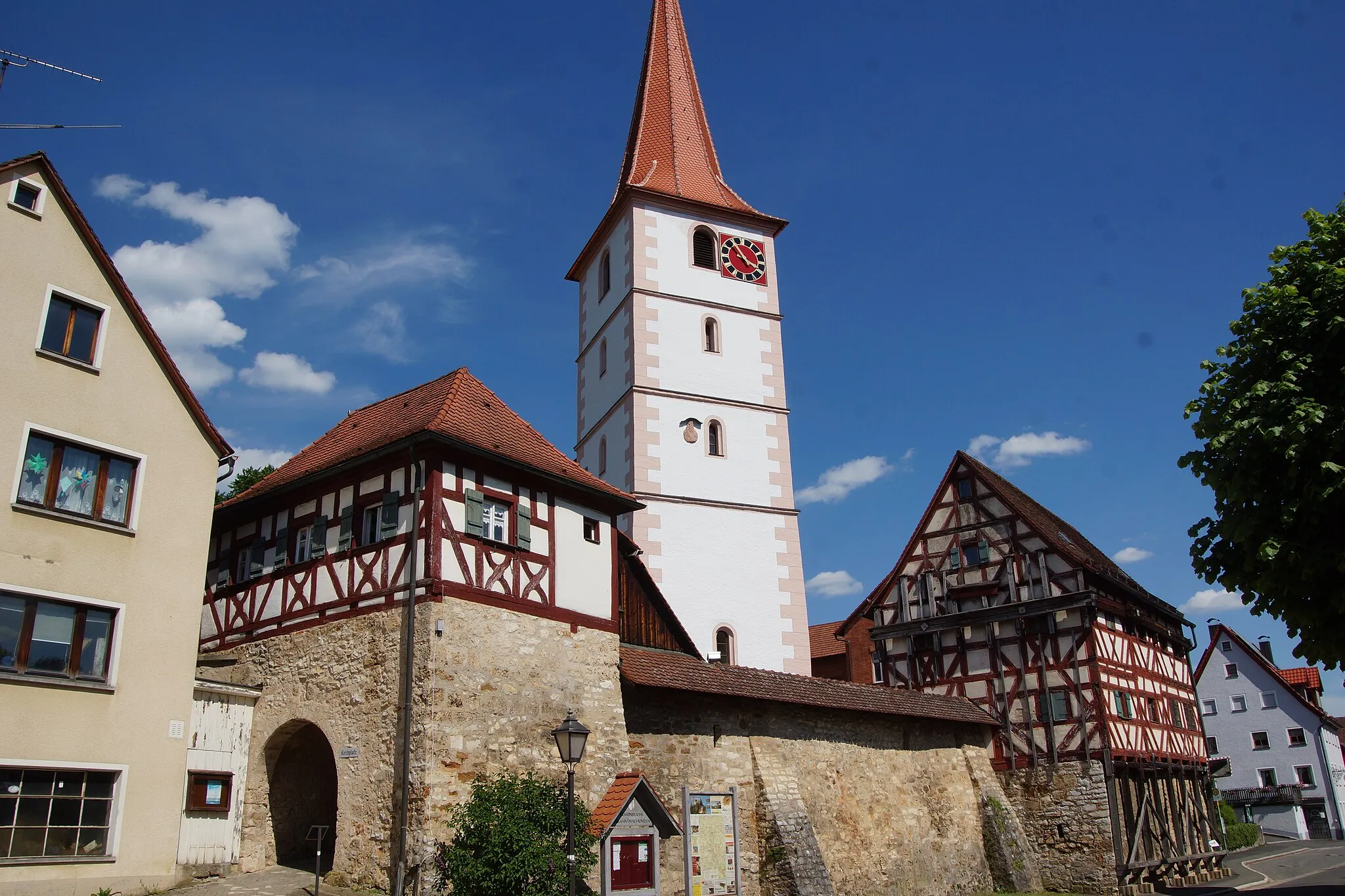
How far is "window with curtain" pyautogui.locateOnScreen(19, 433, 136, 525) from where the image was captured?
1384 cm

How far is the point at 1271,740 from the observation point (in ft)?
160

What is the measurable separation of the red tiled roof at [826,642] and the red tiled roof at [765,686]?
47.7 feet

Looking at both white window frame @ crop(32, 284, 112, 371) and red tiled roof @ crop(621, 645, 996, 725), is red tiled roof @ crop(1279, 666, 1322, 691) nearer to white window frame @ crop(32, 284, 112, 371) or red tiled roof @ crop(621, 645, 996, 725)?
red tiled roof @ crop(621, 645, 996, 725)

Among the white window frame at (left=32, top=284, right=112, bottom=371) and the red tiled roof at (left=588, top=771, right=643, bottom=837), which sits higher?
the white window frame at (left=32, top=284, right=112, bottom=371)

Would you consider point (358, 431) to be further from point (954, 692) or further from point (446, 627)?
point (954, 692)

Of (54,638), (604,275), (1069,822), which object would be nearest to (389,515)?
(54,638)

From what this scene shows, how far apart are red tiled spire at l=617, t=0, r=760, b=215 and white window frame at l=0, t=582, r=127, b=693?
1829cm

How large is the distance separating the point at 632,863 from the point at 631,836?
0.34m

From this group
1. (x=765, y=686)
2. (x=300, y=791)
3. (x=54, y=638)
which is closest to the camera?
(x=54, y=638)

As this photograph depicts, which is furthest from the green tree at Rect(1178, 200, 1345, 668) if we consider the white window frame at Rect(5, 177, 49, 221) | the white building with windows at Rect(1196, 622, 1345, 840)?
the white building with windows at Rect(1196, 622, 1345, 840)

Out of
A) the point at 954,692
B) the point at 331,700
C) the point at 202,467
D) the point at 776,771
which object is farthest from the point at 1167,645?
the point at 202,467

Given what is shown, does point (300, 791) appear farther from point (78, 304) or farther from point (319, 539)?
point (78, 304)

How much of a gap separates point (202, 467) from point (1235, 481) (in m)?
13.4

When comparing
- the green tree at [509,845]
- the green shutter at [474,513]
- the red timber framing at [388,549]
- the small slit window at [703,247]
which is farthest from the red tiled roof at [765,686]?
the small slit window at [703,247]
